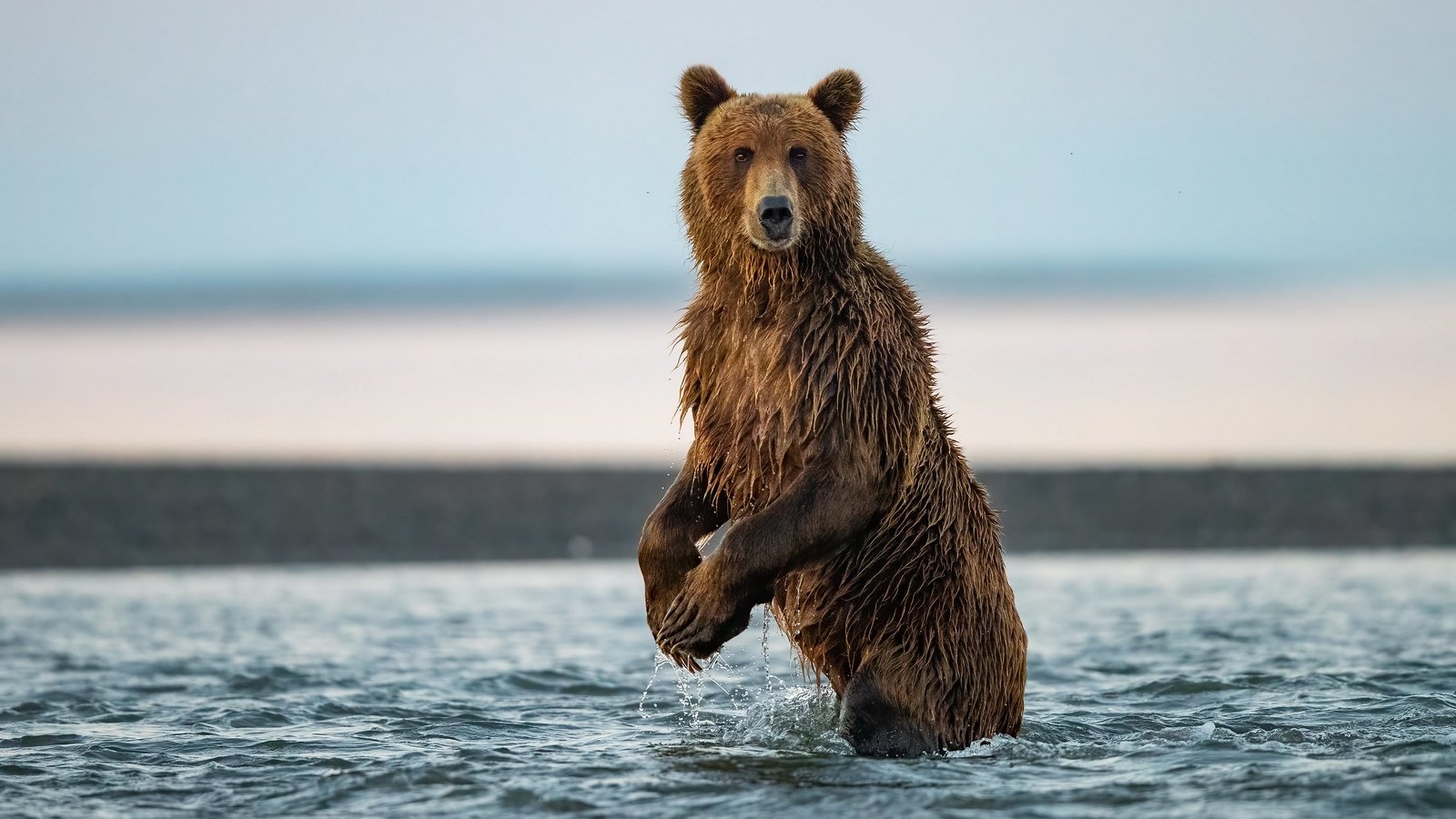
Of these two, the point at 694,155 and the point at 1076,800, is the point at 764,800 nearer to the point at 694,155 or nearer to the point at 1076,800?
the point at 1076,800

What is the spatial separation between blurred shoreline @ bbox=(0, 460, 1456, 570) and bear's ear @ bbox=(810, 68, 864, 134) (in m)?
6.69

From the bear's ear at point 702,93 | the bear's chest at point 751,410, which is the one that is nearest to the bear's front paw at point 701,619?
the bear's chest at point 751,410

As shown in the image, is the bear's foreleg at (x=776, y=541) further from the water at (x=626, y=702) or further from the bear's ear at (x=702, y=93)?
the bear's ear at (x=702, y=93)

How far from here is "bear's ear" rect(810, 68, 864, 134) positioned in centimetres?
652

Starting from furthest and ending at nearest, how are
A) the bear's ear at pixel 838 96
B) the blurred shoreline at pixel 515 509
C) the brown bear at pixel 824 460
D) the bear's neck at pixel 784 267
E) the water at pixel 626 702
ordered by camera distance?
the blurred shoreline at pixel 515 509, the bear's ear at pixel 838 96, the bear's neck at pixel 784 267, the brown bear at pixel 824 460, the water at pixel 626 702

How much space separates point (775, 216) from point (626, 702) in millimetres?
2740

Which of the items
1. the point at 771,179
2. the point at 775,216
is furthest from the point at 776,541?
the point at 771,179

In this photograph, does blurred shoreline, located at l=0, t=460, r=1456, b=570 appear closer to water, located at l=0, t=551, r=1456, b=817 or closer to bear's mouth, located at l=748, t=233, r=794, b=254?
water, located at l=0, t=551, r=1456, b=817

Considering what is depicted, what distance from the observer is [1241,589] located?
11.1 meters

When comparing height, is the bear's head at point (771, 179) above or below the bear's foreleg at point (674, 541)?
above

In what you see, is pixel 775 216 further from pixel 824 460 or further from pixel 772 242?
pixel 824 460

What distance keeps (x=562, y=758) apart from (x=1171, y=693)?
2.90m

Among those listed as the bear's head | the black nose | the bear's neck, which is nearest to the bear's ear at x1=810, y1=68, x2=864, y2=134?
the bear's head

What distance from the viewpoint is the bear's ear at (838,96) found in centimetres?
652
